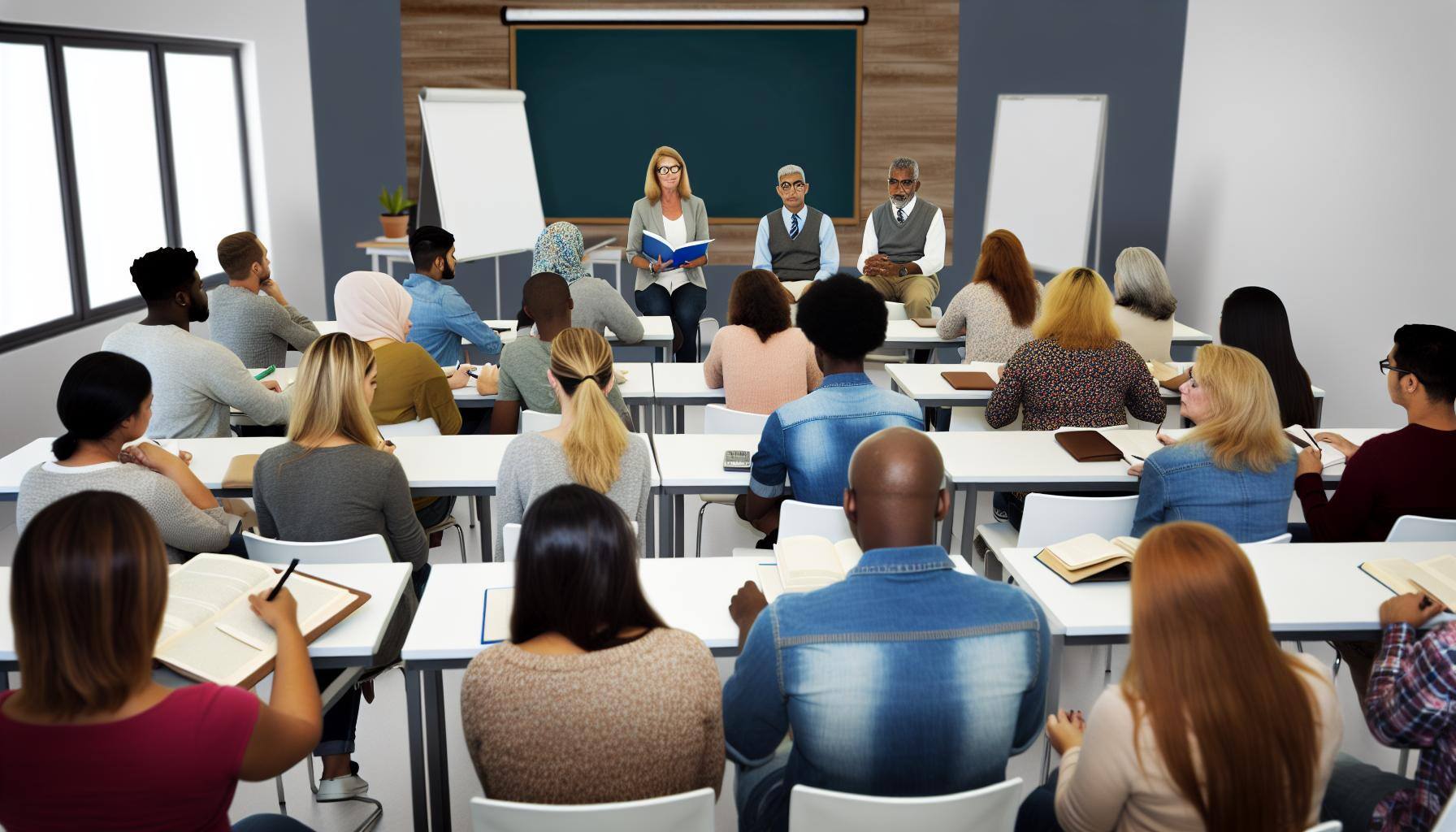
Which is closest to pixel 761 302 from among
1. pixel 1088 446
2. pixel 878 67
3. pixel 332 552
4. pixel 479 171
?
pixel 1088 446

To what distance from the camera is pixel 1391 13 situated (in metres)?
5.14

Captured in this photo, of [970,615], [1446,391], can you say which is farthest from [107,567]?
[1446,391]

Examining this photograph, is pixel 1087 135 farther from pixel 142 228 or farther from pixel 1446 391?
pixel 142 228

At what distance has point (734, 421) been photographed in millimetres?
3801

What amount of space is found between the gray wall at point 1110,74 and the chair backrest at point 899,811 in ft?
22.4

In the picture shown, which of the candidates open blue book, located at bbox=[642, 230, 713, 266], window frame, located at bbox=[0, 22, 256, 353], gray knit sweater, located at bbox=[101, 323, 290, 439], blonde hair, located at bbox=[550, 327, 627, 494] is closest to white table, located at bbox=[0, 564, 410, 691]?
blonde hair, located at bbox=[550, 327, 627, 494]

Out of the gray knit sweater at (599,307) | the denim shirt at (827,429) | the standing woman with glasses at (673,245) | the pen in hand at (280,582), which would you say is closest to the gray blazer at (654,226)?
the standing woman with glasses at (673,245)

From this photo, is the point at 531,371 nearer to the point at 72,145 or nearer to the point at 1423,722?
the point at 1423,722

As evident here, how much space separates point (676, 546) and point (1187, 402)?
1.63 m

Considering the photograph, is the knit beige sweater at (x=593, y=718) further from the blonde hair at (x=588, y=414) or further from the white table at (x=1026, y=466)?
the white table at (x=1026, y=466)

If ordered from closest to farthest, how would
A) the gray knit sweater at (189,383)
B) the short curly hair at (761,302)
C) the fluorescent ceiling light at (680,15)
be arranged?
the gray knit sweater at (189,383), the short curly hair at (761,302), the fluorescent ceiling light at (680,15)

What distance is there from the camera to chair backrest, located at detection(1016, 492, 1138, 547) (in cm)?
295

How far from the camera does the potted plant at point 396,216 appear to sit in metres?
7.54

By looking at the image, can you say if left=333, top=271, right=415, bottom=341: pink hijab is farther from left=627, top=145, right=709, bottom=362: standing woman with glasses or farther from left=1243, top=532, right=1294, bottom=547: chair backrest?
left=1243, top=532, right=1294, bottom=547: chair backrest
